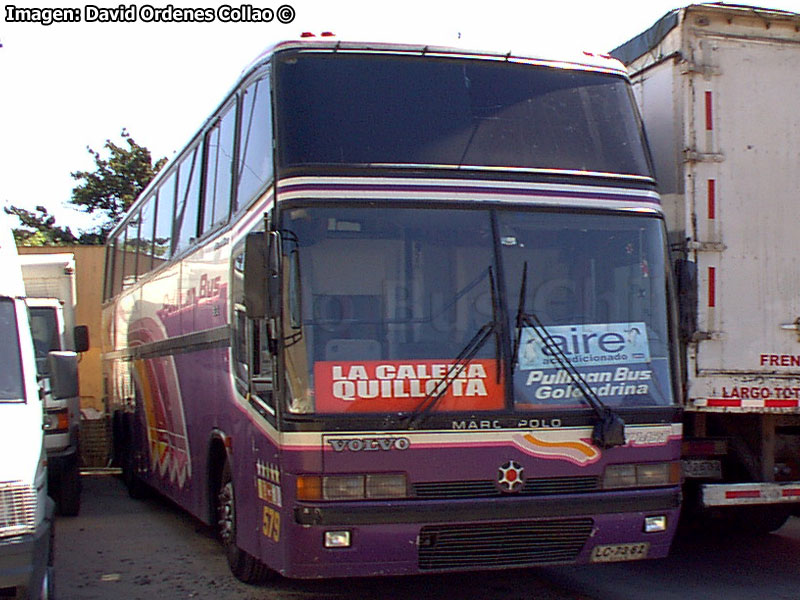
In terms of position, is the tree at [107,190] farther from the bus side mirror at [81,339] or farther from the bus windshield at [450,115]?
the bus windshield at [450,115]

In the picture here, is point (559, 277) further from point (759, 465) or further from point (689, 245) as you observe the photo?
point (759, 465)

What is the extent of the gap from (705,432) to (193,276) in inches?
179

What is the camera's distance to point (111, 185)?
38781 millimetres

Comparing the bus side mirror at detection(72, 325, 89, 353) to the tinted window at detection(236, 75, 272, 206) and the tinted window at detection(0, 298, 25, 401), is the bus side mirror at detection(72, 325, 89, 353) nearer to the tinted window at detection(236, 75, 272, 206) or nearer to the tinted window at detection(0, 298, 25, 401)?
the tinted window at detection(236, 75, 272, 206)

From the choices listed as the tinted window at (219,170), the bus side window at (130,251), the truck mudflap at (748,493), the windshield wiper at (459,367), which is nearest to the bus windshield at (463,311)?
the windshield wiper at (459,367)

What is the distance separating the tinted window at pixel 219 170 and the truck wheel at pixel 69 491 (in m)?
4.31

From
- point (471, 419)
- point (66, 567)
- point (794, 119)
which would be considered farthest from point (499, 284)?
point (66, 567)

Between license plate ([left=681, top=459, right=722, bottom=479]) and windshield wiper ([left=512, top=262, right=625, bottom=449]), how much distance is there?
1.86 meters

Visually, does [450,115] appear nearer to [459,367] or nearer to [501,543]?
[459,367]

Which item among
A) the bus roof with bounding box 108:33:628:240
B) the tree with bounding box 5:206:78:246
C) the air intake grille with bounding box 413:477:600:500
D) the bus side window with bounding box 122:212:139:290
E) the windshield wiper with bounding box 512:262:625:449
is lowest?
the air intake grille with bounding box 413:477:600:500

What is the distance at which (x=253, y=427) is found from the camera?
23.1ft

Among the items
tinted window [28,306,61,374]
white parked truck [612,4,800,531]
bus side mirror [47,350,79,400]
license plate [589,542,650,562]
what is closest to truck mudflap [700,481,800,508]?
white parked truck [612,4,800,531]

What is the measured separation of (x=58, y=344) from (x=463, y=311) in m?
7.16

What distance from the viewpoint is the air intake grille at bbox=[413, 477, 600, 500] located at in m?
6.32
